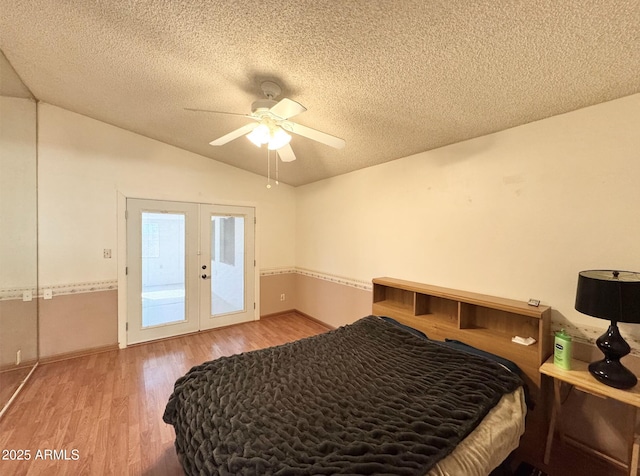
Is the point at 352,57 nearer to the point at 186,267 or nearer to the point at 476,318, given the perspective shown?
the point at 476,318

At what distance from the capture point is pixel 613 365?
1.53 metres

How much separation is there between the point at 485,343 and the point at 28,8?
391 centimetres

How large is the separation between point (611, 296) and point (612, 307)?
0.19 ft

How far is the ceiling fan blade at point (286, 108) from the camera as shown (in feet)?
5.15

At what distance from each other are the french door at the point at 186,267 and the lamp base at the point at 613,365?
13.3ft

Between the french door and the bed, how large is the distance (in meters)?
2.31

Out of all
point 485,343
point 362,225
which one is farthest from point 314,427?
point 362,225

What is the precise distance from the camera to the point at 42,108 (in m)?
2.93

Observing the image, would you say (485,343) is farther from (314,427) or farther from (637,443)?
(314,427)

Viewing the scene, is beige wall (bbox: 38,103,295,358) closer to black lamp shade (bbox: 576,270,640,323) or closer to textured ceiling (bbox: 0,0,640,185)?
textured ceiling (bbox: 0,0,640,185)

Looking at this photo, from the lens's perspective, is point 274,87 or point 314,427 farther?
point 274,87

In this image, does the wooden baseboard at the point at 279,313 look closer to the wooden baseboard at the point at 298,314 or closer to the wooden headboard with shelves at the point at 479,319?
the wooden baseboard at the point at 298,314

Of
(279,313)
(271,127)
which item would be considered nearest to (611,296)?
(271,127)

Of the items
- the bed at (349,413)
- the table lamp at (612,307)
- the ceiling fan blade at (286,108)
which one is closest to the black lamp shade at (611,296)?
the table lamp at (612,307)
